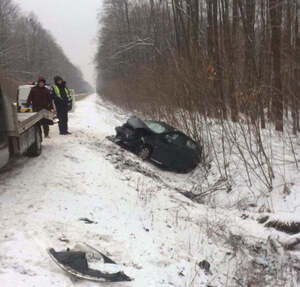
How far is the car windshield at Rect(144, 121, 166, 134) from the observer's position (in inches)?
347

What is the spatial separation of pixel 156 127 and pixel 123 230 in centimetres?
532

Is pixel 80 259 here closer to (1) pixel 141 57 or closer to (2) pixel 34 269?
(2) pixel 34 269

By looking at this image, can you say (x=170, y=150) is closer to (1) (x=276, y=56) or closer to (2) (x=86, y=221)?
(1) (x=276, y=56)

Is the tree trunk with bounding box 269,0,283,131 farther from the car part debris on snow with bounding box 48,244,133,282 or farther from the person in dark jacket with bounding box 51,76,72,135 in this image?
the person in dark jacket with bounding box 51,76,72,135

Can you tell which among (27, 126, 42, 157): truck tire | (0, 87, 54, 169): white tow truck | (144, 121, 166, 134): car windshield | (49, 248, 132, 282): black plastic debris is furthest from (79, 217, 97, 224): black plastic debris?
(144, 121, 166, 134): car windshield

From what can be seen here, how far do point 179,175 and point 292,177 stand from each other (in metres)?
3.28

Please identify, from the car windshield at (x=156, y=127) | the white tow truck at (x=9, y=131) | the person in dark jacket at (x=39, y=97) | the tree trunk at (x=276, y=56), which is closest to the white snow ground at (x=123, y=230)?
the white tow truck at (x=9, y=131)

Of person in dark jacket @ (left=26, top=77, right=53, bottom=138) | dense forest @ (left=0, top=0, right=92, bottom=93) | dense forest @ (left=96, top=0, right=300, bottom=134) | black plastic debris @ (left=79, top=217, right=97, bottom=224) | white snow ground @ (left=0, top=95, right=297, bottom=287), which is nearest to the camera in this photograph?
white snow ground @ (left=0, top=95, right=297, bottom=287)

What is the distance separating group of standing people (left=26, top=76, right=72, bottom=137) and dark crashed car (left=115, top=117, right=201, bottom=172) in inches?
82.6

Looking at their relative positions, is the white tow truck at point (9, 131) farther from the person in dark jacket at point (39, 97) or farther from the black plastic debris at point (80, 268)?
the person in dark jacket at point (39, 97)

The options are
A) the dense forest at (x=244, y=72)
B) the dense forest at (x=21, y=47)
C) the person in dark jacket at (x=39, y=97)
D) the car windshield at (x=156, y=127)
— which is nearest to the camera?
the dense forest at (x=244, y=72)

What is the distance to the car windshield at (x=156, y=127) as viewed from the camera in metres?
8.81

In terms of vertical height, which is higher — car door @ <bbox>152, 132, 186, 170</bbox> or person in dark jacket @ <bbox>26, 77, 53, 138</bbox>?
person in dark jacket @ <bbox>26, 77, 53, 138</bbox>

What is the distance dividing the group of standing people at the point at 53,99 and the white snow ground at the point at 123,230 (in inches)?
91.8
